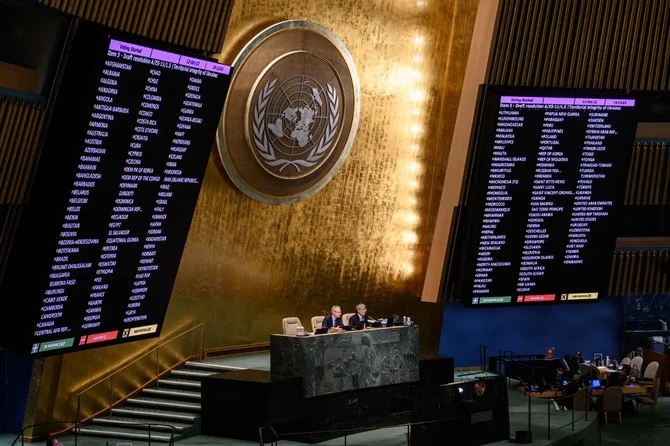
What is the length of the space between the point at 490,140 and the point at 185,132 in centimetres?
536

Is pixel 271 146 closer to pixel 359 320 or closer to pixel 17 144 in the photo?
pixel 359 320

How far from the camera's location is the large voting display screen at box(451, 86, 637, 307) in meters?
17.8

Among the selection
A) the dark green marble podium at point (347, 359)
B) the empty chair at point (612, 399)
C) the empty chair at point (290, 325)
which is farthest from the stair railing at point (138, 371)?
the empty chair at point (612, 399)

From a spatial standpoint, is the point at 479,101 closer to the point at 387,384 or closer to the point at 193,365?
the point at 387,384

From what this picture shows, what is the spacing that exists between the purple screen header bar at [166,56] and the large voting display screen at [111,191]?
12 mm

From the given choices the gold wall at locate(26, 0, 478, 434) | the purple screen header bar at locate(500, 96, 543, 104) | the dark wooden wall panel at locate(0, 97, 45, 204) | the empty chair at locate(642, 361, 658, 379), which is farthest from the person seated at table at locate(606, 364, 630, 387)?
the dark wooden wall panel at locate(0, 97, 45, 204)

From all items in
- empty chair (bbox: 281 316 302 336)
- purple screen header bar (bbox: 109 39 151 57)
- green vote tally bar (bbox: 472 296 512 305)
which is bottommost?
empty chair (bbox: 281 316 302 336)

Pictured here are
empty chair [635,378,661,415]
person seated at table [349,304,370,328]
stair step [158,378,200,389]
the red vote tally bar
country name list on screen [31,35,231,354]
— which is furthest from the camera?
empty chair [635,378,661,415]

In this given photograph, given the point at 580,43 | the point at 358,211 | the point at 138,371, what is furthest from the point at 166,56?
the point at 580,43

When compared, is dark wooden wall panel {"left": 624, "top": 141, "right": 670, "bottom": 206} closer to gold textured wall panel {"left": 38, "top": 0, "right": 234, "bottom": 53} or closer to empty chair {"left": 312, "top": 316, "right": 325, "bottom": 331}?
empty chair {"left": 312, "top": 316, "right": 325, "bottom": 331}

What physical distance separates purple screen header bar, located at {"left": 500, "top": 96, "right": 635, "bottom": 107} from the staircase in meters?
5.73

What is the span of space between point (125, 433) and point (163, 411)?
3.59ft

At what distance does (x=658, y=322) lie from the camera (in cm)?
2438

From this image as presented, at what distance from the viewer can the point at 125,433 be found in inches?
610
